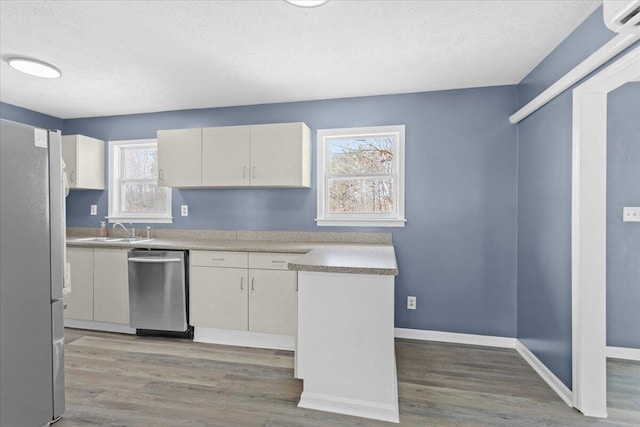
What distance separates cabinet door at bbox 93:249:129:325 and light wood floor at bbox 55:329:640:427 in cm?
29

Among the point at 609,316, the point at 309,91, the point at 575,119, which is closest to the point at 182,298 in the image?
the point at 309,91

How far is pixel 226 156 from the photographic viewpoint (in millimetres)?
3254

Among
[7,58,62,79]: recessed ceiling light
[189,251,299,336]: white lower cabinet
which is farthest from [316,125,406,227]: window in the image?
[7,58,62,79]: recessed ceiling light

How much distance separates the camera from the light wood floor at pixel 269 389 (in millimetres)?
1894

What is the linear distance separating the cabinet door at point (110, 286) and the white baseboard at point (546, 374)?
3.57 metres

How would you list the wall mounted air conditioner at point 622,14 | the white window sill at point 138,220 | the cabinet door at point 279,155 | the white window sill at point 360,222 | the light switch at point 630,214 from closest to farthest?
the wall mounted air conditioner at point 622,14 → the light switch at point 630,214 → the cabinet door at point 279,155 → the white window sill at point 360,222 → the white window sill at point 138,220

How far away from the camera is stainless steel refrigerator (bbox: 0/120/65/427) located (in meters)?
1.42

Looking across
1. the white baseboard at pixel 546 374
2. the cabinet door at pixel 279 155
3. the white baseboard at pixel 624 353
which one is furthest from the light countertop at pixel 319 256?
the white baseboard at pixel 624 353

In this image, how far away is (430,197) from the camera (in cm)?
314

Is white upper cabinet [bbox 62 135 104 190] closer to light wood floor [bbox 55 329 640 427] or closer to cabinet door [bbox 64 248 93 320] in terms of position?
Result: cabinet door [bbox 64 248 93 320]

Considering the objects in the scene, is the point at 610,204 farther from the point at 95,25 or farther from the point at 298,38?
the point at 95,25

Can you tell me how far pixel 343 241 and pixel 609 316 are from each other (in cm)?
237

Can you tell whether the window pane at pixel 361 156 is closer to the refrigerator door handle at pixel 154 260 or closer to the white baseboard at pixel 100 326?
the refrigerator door handle at pixel 154 260

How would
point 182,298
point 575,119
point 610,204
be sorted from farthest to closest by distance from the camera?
1. point 182,298
2. point 610,204
3. point 575,119
